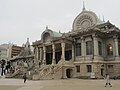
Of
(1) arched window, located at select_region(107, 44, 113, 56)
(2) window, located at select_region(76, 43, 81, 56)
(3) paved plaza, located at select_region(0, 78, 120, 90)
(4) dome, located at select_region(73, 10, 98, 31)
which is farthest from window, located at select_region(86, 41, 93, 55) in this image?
(3) paved plaza, located at select_region(0, 78, 120, 90)

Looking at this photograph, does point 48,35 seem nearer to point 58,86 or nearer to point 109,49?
point 109,49

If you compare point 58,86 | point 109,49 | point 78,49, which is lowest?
point 58,86

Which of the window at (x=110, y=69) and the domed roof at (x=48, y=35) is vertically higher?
the domed roof at (x=48, y=35)

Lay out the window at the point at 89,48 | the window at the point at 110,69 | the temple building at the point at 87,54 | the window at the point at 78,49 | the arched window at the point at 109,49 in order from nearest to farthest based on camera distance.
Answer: the temple building at the point at 87,54, the window at the point at 110,69, the window at the point at 89,48, the arched window at the point at 109,49, the window at the point at 78,49

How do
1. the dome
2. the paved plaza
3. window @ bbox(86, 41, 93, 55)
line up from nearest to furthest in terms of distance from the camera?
the paved plaza → window @ bbox(86, 41, 93, 55) → the dome

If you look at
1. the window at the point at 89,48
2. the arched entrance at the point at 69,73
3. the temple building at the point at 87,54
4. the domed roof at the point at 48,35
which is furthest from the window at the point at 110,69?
the domed roof at the point at 48,35

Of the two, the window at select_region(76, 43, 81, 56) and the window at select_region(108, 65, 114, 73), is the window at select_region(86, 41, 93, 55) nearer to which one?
the window at select_region(76, 43, 81, 56)

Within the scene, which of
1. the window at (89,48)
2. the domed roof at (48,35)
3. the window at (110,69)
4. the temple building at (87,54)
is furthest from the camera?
the domed roof at (48,35)

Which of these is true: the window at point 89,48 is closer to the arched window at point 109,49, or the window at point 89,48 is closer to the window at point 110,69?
the arched window at point 109,49

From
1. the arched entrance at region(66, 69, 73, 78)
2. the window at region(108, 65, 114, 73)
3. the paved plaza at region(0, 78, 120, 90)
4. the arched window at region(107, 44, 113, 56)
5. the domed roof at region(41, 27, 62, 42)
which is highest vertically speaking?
the domed roof at region(41, 27, 62, 42)

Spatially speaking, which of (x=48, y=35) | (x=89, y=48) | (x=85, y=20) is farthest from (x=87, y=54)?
(x=85, y=20)

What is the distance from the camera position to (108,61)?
4181cm

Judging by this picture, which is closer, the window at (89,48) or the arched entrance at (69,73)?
the window at (89,48)

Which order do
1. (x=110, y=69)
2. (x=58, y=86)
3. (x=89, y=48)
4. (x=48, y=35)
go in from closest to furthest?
(x=58, y=86) < (x=110, y=69) < (x=89, y=48) < (x=48, y=35)
